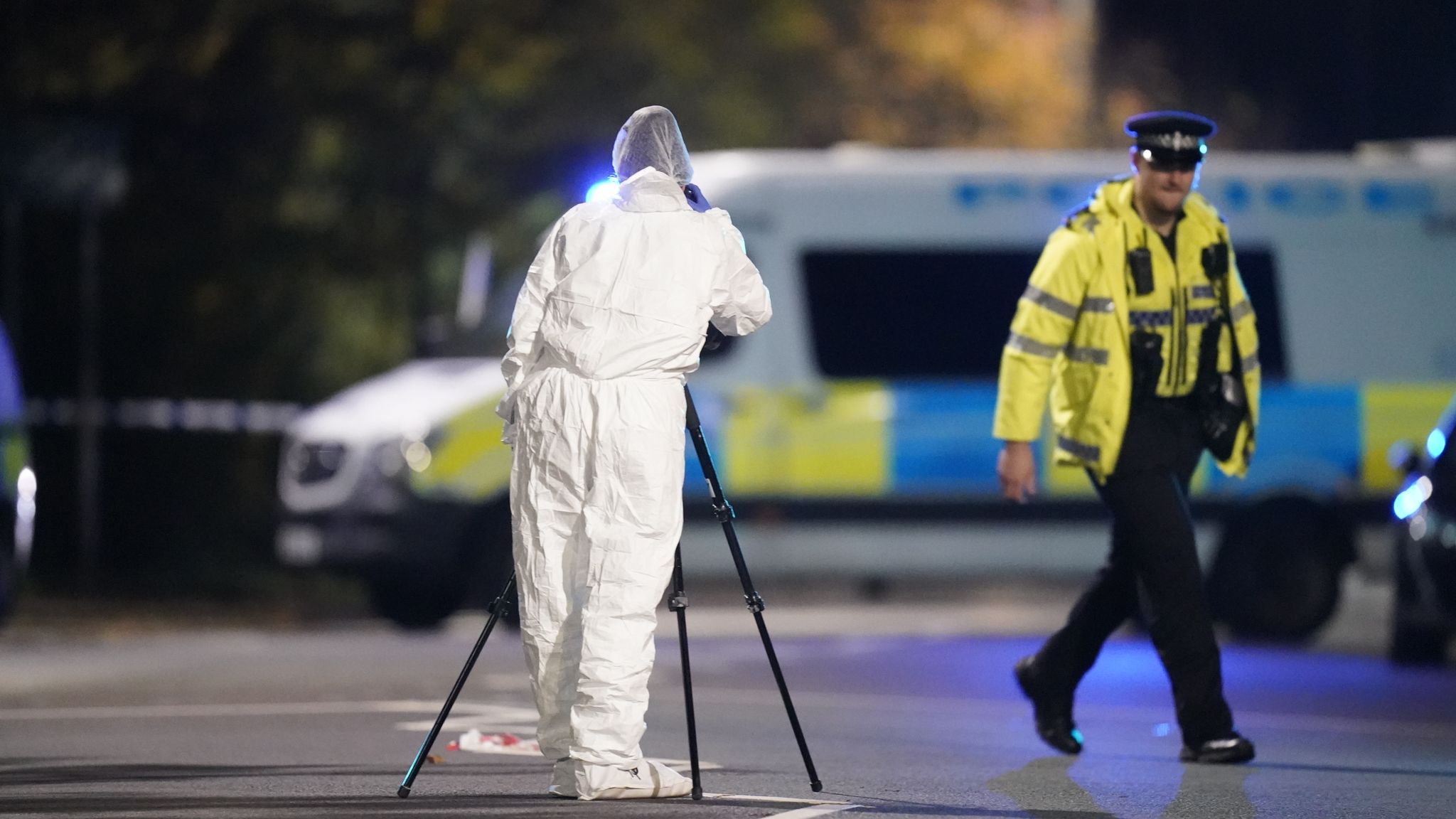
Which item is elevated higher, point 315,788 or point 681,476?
point 681,476

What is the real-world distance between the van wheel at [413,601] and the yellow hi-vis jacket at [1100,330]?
6.19m

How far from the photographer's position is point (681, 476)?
23.5 ft

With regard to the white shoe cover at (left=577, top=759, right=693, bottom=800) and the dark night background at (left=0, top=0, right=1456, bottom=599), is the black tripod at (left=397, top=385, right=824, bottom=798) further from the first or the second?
the dark night background at (left=0, top=0, right=1456, bottom=599)

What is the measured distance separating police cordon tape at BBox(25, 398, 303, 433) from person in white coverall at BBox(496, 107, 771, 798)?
10.3 metres

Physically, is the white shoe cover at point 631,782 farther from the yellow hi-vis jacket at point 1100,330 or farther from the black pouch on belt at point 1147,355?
the black pouch on belt at point 1147,355

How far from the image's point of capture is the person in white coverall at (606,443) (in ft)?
22.6

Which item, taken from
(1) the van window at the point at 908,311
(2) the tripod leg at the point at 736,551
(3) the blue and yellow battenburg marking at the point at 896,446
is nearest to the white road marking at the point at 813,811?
(2) the tripod leg at the point at 736,551

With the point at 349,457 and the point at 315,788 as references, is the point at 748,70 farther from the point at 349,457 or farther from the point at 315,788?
the point at 315,788

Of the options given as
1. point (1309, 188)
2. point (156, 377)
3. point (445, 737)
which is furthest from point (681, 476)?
point (156, 377)

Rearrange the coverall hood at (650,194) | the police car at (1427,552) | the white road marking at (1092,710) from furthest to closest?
the police car at (1427,552) → the white road marking at (1092,710) → the coverall hood at (650,194)

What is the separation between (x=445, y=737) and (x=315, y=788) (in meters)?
1.41

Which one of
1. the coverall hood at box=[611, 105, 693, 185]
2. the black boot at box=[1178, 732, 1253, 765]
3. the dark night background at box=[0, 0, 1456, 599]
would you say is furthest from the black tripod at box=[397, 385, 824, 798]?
the dark night background at box=[0, 0, 1456, 599]

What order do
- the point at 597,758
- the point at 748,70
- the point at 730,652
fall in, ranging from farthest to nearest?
1. the point at 748,70
2. the point at 730,652
3. the point at 597,758

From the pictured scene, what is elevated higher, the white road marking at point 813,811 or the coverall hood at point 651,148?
the coverall hood at point 651,148
